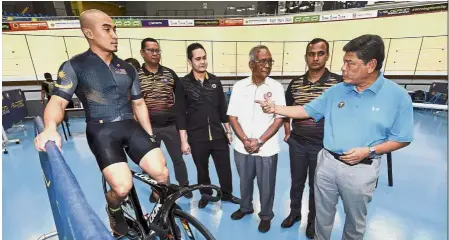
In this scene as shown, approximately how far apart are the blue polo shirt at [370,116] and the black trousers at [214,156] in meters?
1.51

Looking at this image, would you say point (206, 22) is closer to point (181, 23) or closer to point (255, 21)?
point (181, 23)

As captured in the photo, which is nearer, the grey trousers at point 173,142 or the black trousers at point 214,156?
the black trousers at point 214,156

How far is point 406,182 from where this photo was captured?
4.12 metres

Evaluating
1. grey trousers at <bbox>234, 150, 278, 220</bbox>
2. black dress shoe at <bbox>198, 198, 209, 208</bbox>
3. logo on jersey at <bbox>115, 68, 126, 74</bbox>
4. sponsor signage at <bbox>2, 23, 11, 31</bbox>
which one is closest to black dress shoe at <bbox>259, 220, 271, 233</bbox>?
grey trousers at <bbox>234, 150, 278, 220</bbox>

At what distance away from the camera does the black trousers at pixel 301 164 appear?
2637 millimetres

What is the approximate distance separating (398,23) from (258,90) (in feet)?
43.8

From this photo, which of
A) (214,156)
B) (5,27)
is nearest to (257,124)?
(214,156)

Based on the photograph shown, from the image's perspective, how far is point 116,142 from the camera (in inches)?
83.8

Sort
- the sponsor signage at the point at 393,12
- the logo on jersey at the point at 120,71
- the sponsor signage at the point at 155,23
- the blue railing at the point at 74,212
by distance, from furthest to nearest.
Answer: the sponsor signage at the point at 155,23, the sponsor signage at the point at 393,12, the logo on jersey at the point at 120,71, the blue railing at the point at 74,212

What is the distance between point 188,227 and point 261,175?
3.51 ft

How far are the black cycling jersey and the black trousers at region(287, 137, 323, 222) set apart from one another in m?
1.73

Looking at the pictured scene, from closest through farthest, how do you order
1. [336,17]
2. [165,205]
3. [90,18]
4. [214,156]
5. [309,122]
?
[165,205] < [90,18] < [309,122] < [214,156] < [336,17]

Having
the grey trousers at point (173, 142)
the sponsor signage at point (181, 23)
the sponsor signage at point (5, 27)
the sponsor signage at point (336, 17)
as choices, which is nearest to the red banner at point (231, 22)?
the sponsor signage at point (181, 23)

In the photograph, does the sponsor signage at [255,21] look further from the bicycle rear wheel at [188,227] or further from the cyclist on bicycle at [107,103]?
the bicycle rear wheel at [188,227]
